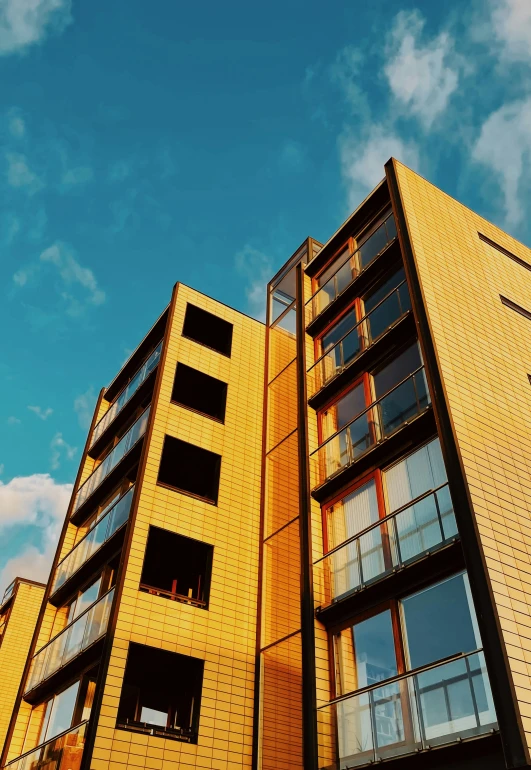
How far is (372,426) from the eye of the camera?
16203 mm

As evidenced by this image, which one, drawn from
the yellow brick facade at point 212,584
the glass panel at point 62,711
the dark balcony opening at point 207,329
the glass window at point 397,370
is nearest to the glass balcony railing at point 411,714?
the yellow brick facade at point 212,584

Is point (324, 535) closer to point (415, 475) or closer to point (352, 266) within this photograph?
point (415, 475)

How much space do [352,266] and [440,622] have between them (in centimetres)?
1135

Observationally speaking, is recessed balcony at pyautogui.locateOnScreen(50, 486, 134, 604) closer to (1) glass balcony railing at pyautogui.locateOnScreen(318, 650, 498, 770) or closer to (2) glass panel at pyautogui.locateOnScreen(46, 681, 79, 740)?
(2) glass panel at pyautogui.locateOnScreen(46, 681, 79, 740)

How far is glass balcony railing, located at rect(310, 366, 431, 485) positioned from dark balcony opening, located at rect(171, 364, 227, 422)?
6.27 m

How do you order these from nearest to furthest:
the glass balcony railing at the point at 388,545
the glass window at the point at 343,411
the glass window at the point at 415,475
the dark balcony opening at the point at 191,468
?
the glass balcony railing at the point at 388,545 → the glass window at the point at 415,475 → the glass window at the point at 343,411 → the dark balcony opening at the point at 191,468

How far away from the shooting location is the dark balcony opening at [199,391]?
23.4 metres

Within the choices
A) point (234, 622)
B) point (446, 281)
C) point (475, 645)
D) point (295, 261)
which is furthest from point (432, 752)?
point (295, 261)

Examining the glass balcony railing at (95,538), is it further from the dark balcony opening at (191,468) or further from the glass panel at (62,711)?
the glass panel at (62,711)

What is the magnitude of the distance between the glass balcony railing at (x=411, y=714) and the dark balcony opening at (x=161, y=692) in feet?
15.7

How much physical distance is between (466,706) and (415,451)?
17.6ft

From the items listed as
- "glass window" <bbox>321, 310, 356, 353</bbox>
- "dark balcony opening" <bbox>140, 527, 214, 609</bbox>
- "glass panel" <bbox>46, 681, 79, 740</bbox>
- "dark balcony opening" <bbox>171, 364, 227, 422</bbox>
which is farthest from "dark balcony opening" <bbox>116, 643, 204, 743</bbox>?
"glass window" <bbox>321, 310, 356, 353</bbox>

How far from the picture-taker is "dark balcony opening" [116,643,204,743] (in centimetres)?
1669

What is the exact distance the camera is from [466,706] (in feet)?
35.0
